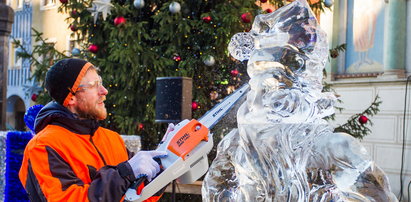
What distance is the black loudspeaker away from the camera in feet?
16.3

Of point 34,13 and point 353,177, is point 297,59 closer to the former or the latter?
point 353,177

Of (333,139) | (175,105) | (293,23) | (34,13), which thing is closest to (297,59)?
(293,23)

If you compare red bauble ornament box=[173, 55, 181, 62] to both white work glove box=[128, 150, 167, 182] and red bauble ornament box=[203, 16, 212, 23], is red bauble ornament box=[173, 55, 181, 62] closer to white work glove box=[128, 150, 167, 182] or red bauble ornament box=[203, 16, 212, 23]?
red bauble ornament box=[203, 16, 212, 23]

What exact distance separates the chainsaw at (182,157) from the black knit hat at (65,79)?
0.42 meters

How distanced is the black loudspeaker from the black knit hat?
271 centimetres

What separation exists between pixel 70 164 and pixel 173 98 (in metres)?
2.98

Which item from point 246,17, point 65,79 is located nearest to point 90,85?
point 65,79

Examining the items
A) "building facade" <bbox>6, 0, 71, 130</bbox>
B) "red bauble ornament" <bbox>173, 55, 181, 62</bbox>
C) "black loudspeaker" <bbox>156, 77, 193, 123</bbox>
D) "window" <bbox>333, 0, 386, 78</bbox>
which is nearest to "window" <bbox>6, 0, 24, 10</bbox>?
"building facade" <bbox>6, 0, 71, 130</bbox>

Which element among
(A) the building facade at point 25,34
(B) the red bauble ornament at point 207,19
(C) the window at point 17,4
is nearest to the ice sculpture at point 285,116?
(B) the red bauble ornament at point 207,19

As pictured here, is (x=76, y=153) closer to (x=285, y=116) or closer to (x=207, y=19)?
(x=285, y=116)

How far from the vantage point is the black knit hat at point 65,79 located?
2.19 metres

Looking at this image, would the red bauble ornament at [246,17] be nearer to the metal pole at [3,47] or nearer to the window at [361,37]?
the metal pole at [3,47]

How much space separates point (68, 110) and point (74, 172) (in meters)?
0.27

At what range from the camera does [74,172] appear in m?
2.07
